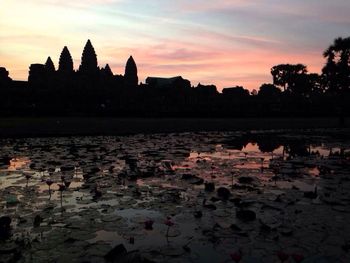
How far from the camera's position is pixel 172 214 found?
7.22m

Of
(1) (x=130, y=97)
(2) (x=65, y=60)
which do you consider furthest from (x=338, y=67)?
(2) (x=65, y=60)

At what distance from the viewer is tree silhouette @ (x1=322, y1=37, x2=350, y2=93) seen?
44.2m

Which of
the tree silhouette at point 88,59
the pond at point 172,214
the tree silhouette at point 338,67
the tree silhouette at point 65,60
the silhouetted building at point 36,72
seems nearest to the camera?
the pond at point 172,214

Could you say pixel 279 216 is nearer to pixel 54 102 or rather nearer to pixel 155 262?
pixel 155 262

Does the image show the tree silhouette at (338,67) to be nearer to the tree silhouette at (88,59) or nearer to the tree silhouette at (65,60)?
the tree silhouette at (88,59)

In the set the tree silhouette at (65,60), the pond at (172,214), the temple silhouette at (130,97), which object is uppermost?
the tree silhouette at (65,60)

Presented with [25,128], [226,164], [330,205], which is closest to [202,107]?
[25,128]

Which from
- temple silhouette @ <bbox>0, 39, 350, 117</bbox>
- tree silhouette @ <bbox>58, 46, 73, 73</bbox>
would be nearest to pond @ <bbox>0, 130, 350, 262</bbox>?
temple silhouette @ <bbox>0, 39, 350, 117</bbox>

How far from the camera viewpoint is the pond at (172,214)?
17.3 feet

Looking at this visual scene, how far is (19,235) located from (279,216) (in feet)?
15.1

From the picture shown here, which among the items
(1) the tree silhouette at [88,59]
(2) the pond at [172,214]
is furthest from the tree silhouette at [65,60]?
(2) the pond at [172,214]

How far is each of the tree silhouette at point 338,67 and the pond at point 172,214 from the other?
34.7m

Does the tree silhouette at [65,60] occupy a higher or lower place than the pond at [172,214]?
higher

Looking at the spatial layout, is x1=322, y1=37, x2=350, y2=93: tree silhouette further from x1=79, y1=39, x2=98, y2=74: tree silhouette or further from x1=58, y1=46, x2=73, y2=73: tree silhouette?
x1=58, y1=46, x2=73, y2=73: tree silhouette
